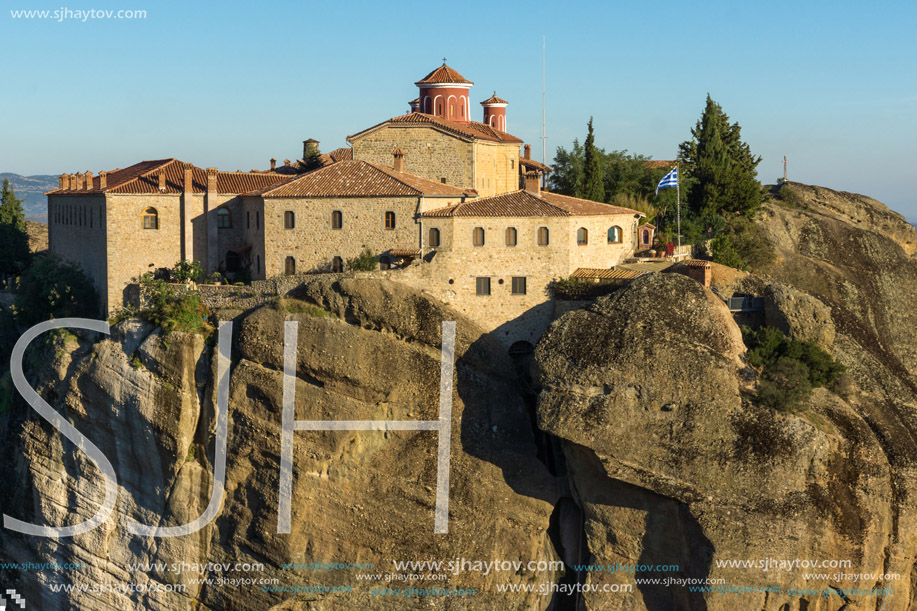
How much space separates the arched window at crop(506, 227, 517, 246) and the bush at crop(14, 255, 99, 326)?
1782cm

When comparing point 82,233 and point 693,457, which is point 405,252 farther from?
point 82,233

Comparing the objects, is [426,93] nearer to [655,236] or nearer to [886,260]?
[655,236]

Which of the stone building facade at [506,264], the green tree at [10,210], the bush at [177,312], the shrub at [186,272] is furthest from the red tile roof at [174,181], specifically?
the green tree at [10,210]

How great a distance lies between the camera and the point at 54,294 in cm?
4447

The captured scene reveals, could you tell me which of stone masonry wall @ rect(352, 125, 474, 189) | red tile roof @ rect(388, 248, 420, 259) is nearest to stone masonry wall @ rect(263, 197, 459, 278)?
red tile roof @ rect(388, 248, 420, 259)

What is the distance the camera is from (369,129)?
4503cm

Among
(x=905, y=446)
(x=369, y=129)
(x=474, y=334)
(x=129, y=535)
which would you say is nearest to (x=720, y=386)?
(x=905, y=446)

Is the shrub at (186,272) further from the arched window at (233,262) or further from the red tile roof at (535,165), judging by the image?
the red tile roof at (535,165)

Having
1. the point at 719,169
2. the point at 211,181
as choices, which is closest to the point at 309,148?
the point at 211,181

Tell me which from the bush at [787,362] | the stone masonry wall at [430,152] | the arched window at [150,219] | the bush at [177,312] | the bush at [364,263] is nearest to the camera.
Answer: the bush at [787,362]

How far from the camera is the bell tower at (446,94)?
5131 cm

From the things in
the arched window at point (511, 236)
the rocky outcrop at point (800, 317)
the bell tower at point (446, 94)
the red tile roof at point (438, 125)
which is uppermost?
the bell tower at point (446, 94)

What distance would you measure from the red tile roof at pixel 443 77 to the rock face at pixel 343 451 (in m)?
17.6

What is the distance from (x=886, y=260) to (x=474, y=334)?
66.2 feet
